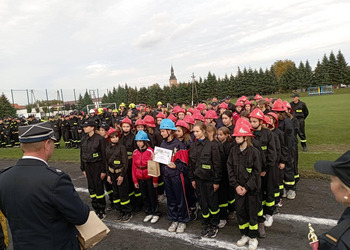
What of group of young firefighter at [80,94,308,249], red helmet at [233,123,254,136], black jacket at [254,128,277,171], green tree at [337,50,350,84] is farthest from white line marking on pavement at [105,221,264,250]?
green tree at [337,50,350,84]

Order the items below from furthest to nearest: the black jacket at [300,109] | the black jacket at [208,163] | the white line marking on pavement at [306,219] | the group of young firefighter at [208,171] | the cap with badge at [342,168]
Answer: the black jacket at [300,109] < the black jacket at [208,163] < the white line marking on pavement at [306,219] < the group of young firefighter at [208,171] < the cap with badge at [342,168]

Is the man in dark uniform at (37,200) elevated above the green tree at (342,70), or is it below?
below

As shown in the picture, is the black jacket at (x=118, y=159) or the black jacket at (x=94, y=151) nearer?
the black jacket at (x=118, y=159)

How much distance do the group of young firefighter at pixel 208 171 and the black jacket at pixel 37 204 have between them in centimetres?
283

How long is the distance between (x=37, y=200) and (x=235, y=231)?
3780 mm

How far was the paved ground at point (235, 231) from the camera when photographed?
4.04 meters

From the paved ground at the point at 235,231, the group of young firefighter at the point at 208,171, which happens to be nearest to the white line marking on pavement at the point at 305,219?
the paved ground at the point at 235,231

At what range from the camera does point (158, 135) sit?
7133mm

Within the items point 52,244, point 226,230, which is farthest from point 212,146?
point 52,244

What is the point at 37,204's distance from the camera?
2.01 m

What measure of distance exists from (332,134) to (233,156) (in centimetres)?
1104

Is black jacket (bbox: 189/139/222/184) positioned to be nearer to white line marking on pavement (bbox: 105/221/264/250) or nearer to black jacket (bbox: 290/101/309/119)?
white line marking on pavement (bbox: 105/221/264/250)

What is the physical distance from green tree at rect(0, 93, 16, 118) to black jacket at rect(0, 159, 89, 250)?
2207 inches

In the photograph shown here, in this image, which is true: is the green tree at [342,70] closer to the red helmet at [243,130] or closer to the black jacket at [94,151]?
the red helmet at [243,130]
